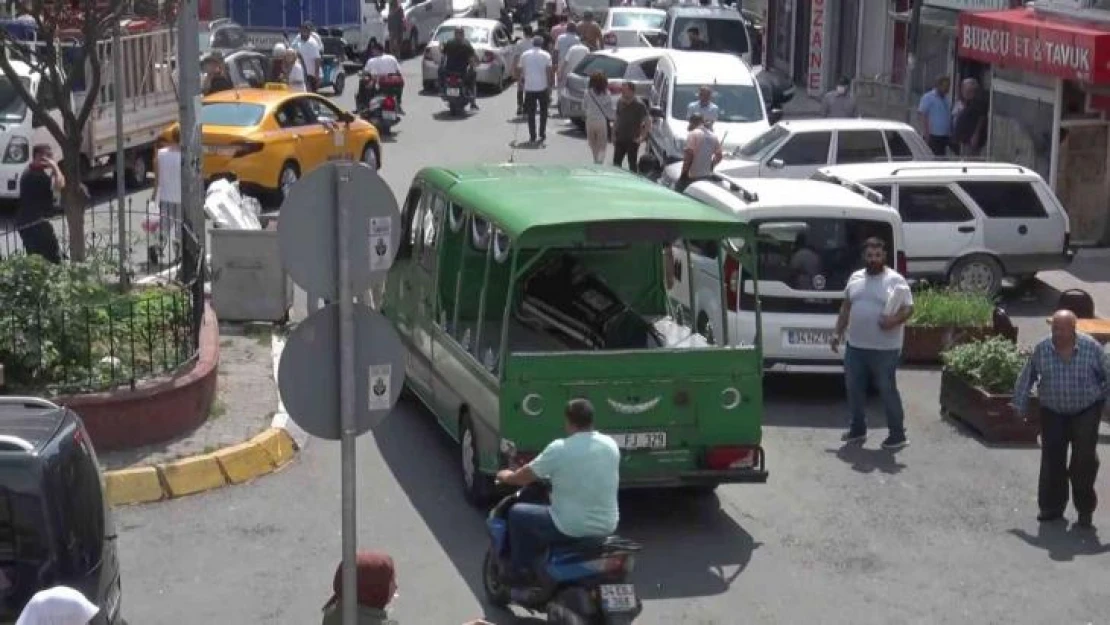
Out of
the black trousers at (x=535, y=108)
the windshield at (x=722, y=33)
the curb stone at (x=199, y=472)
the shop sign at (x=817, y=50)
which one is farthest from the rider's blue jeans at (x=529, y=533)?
the shop sign at (x=817, y=50)

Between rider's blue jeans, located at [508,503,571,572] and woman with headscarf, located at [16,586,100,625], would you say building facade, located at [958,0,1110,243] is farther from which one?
woman with headscarf, located at [16,586,100,625]

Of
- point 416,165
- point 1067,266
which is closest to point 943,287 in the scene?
point 1067,266

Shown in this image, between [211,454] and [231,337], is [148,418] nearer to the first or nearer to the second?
[211,454]

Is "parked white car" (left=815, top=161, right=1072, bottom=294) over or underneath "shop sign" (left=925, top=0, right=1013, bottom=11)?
underneath

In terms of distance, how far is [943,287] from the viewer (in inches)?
774

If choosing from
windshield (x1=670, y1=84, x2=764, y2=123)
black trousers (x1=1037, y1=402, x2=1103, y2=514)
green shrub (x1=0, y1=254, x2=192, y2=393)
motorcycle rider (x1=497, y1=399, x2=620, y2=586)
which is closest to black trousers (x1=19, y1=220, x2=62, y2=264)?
green shrub (x1=0, y1=254, x2=192, y2=393)

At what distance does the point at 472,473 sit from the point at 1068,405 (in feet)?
12.8

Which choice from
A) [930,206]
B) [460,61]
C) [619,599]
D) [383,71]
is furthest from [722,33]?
[619,599]

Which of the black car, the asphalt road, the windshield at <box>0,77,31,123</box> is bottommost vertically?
the asphalt road

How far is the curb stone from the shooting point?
40.9 feet

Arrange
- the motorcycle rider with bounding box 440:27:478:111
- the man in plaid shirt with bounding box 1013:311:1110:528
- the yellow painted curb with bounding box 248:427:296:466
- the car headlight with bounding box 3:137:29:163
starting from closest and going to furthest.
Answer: the man in plaid shirt with bounding box 1013:311:1110:528 → the yellow painted curb with bounding box 248:427:296:466 → the car headlight with bounding box 3:137:29:163 → the motorcycle rider with bounding box 440:27:478:111

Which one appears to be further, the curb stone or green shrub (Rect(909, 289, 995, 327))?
green shrub (Rect(909, 289, 995, 327))

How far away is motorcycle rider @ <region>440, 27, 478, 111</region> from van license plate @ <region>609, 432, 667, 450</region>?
25118mm

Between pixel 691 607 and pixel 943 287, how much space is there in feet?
31.4
